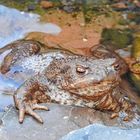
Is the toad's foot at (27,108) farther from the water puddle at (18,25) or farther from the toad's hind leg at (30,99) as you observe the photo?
the water puddle at (18,25)

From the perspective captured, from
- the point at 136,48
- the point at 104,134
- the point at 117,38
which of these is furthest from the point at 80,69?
the point at 117,38

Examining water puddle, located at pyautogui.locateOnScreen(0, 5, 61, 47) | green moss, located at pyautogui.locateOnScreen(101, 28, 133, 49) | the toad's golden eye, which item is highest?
the toad's golden eye

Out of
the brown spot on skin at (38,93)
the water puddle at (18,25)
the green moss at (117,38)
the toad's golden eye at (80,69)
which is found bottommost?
the green moss at (117,38)

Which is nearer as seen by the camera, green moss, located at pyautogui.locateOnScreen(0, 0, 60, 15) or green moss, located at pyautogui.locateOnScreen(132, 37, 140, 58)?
green moss, located at pyautogui.locateOnScreen(132, 37, 140, 58)

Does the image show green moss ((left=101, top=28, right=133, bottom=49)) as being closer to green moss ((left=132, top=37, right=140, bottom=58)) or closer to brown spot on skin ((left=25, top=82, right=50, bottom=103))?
green moss ((left=132, top=37, right=140, bottom=58))

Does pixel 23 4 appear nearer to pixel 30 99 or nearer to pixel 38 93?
pixel 38 93

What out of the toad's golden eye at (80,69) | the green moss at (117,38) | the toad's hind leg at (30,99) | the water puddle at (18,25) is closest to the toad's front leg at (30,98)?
the toad's hind leg at (30,99)

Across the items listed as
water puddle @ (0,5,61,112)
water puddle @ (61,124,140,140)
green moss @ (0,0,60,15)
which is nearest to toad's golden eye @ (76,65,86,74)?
water puddle @ (61,124,140,140)

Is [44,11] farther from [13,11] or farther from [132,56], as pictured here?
[132,56]
